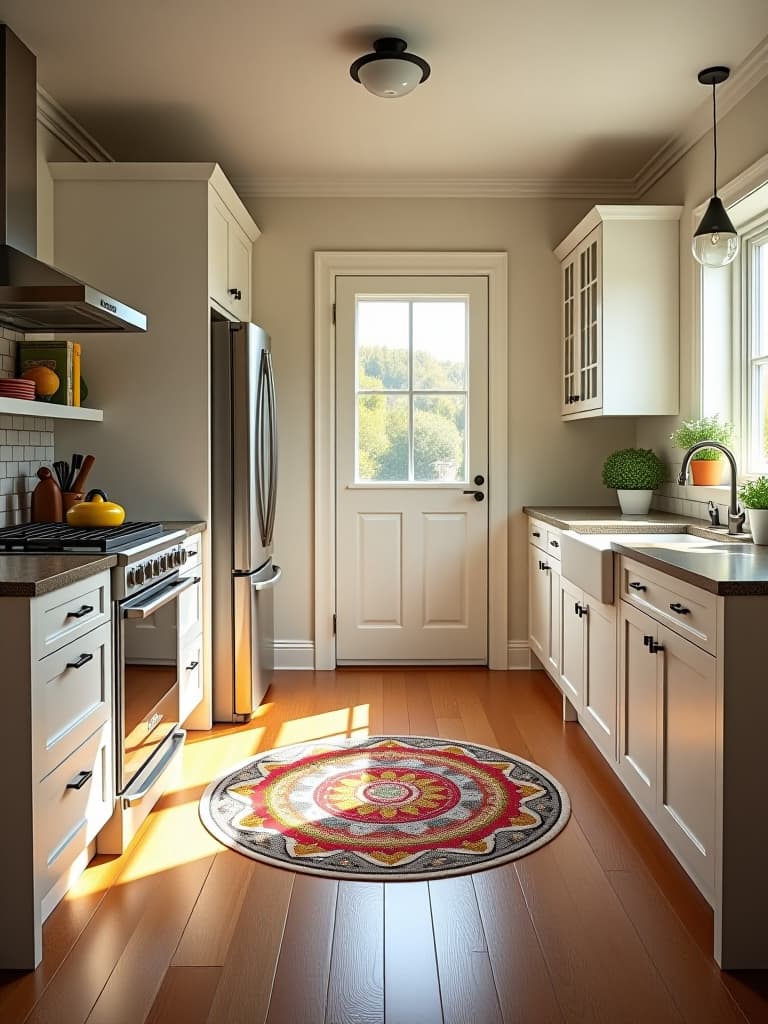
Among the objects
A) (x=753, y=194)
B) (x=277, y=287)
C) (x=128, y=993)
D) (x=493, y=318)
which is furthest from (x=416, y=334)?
(x=128, y=993)

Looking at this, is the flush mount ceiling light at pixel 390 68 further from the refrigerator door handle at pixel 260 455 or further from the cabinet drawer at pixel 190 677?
the cabinet drawer at pixel 190 677

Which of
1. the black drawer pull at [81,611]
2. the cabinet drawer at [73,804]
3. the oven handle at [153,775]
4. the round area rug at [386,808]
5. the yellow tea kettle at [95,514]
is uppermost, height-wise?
the yellow tea kettle at [95,514]

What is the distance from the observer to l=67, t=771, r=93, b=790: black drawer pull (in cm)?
221

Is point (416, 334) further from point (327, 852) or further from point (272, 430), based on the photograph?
point (327, 852)

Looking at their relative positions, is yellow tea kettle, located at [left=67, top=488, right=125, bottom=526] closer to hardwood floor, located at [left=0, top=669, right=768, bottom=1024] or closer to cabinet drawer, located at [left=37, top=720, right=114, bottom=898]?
cabinet drawer, located at [left=37, top=720, right=114, bottom=898]

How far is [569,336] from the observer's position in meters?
4.74

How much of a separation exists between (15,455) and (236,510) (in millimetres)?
934

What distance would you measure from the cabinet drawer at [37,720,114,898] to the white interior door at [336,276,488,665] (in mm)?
2468

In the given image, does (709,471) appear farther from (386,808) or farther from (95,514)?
(95,514)

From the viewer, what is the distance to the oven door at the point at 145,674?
2.55m

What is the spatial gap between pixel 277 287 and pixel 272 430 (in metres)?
0.99

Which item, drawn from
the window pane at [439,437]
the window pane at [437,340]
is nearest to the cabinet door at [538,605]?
the window pane at [439,437]

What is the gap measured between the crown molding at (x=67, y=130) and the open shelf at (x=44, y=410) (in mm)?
1193

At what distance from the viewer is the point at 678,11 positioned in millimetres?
2910
